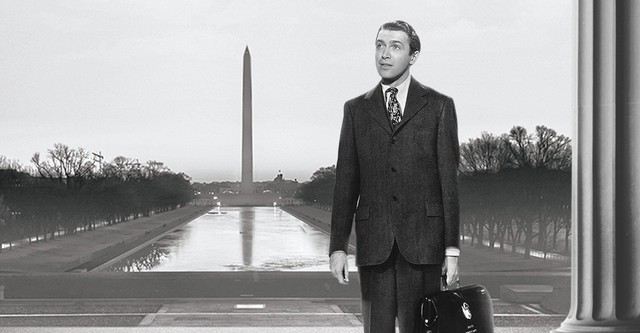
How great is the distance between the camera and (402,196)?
339 cm

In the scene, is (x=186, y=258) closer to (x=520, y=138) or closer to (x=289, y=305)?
(x=520, y=138)

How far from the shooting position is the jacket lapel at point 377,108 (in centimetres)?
344

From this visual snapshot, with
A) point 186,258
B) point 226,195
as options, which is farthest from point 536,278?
point 226,195

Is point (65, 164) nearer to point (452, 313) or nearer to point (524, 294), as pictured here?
point (524, 294)

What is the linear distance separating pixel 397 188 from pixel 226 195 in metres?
58.4

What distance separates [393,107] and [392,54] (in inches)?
8.4

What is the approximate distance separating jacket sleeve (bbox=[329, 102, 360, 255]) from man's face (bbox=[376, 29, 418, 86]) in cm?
26

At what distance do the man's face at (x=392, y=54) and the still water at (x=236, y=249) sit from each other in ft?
74.2

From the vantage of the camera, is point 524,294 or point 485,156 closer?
point 524,294

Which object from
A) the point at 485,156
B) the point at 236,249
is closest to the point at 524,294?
the point at 485,156

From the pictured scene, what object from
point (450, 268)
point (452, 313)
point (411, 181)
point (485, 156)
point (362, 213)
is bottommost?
point (452, 313)

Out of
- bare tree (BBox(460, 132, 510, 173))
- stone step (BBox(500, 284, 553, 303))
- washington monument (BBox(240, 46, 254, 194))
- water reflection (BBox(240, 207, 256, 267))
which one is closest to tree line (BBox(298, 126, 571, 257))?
bare tree (BBox(460, 132, 510, 173))

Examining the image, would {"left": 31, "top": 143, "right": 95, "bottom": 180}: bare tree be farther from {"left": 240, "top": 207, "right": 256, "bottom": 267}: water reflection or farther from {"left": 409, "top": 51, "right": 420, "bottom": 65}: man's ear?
{"left": 409, "top": 51, "right": 420, "bottom": 65}: man's ear

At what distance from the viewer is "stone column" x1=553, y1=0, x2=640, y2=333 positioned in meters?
5.14
